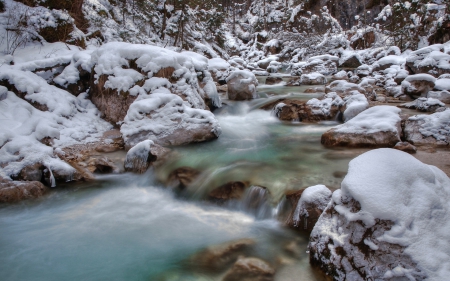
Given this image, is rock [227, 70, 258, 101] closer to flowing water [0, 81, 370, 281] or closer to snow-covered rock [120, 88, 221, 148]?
snow-covered rock [120, 88, 221, 148]

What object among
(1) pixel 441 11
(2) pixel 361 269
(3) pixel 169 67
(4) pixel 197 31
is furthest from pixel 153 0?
(2) pixel 361 269

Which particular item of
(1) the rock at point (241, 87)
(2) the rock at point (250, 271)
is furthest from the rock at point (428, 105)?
(2) the rock at point (250, 271)

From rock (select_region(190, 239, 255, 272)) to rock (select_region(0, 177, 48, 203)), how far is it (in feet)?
9.22

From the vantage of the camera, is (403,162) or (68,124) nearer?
(403,162)

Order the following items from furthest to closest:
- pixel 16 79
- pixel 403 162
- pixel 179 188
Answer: pixel 16 79 < pixel 179 188 < pixel 403 162

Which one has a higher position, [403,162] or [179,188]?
[403,162]

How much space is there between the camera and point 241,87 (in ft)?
33.4

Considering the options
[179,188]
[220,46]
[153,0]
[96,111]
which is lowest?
[179,188]

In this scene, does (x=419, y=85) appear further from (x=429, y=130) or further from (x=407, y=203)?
(x=407, y=203)

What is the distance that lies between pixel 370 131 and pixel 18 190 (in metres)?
5.91

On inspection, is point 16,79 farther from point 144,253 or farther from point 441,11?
point 441,11

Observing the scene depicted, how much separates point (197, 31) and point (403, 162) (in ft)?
79.1

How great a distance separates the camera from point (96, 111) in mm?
7051

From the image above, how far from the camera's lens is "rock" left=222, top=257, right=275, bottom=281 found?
251cm
